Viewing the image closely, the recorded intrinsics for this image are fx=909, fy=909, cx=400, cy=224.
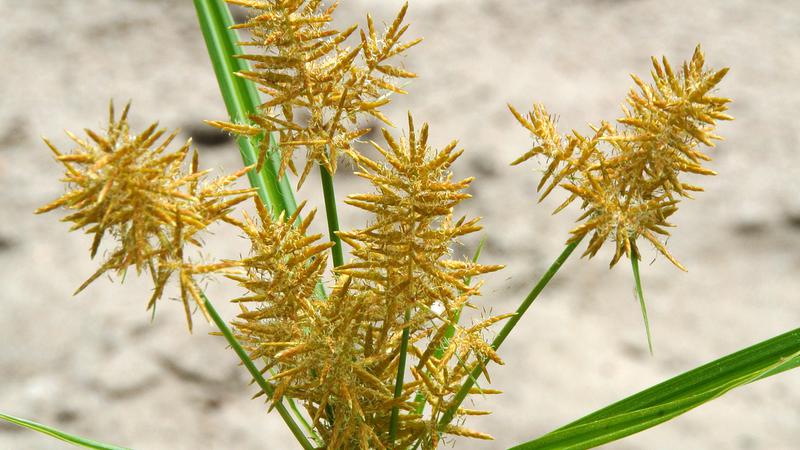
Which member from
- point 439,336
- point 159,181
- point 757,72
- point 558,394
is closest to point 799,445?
point 558,394

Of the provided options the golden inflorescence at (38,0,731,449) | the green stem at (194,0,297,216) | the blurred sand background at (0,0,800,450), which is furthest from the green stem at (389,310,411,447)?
the blurred sand background at (0,0,800,450)

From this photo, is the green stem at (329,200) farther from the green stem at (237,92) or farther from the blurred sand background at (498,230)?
the blurred sand background at (498,230)

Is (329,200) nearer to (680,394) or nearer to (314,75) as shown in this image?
(314,75)

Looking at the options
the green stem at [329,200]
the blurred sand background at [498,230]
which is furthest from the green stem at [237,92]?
the blurred sand background at [498,230]

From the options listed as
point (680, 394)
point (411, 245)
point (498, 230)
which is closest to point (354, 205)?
point (411, 245)

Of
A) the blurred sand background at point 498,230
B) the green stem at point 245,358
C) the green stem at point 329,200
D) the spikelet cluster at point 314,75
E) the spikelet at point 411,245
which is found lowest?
the green stem at point 245,358
